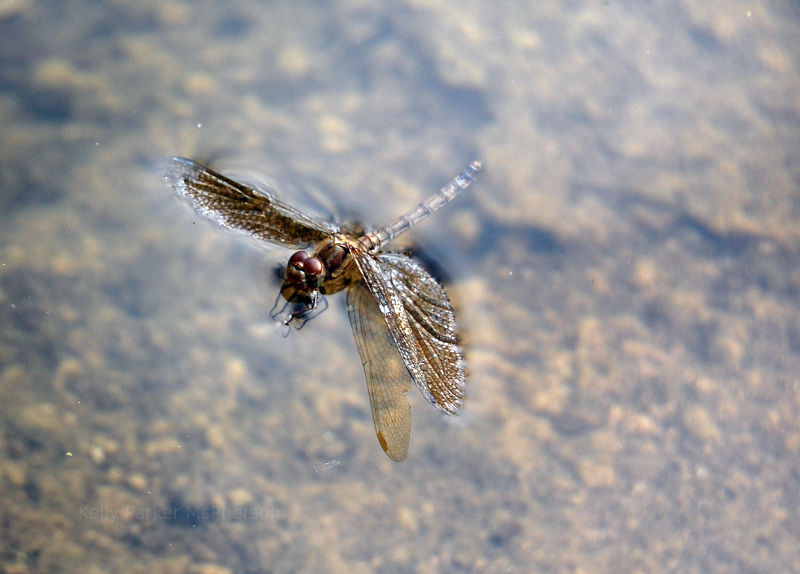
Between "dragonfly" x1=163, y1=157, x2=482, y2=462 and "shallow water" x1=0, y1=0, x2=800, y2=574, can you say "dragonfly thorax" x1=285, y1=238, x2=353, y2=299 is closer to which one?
"dragonfly" x1=163, y1=157, x2=482, y2=462

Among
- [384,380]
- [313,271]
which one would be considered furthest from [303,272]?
[384,380]

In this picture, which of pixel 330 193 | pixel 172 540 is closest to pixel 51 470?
pixel 172 540

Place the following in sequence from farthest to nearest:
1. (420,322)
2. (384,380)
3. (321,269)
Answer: (321,269) → (420,322) → (384,380)

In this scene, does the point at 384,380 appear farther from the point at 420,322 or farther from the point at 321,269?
the point at 321,269

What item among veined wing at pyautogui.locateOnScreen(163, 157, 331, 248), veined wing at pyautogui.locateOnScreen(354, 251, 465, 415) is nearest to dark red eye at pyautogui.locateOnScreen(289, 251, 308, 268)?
veined wing at pyautogui.locateOnScreen(163, 157, 331, 248)

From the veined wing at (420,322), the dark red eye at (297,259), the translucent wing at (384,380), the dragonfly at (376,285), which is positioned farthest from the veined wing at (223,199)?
the translucent wing at (384,380)

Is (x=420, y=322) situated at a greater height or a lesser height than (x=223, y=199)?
greater

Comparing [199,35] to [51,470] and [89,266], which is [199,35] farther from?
[51,470]

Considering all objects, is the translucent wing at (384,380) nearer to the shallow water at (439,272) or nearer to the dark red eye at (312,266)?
the shallow water at (439,272)
